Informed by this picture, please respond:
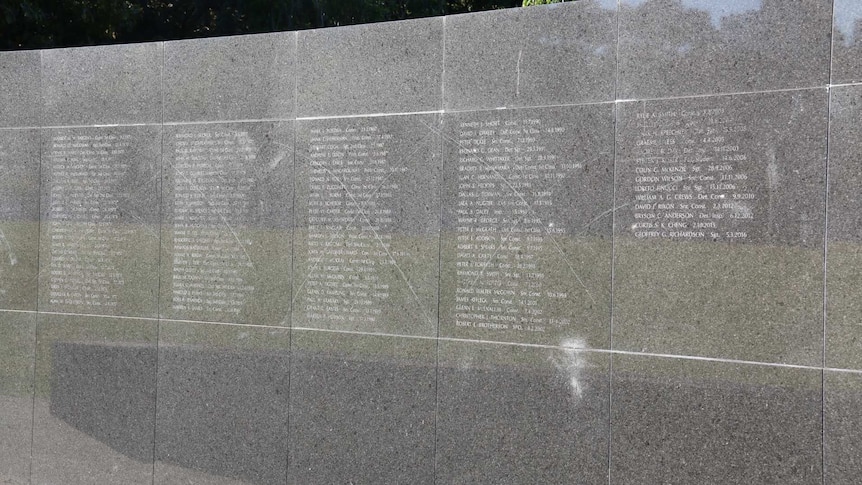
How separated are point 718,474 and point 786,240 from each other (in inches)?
58.8

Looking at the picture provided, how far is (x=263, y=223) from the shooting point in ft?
23.9

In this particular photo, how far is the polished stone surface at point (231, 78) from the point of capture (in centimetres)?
731

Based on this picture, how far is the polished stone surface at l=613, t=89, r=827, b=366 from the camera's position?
5.57 m

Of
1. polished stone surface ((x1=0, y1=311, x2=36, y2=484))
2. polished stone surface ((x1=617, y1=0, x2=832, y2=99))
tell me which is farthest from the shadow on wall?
polished stone surface ((x1=617, y1=0, x2=832, y2=99))

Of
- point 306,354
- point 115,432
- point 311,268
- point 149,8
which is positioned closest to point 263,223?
point 311,268

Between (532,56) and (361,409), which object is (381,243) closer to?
(361,409)

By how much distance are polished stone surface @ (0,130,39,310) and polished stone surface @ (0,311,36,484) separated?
0.63ft

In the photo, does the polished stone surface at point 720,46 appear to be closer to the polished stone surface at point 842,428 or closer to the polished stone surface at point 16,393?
the polished stone surface at point 842,428

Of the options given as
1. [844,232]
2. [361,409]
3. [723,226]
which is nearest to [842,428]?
[844,232]

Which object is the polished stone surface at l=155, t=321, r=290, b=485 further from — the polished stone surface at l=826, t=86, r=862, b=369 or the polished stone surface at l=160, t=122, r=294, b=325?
the polished stone surface at l=826, t=86, r=862, b=369

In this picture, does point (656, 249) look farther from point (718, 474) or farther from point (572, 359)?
point (718, 474)

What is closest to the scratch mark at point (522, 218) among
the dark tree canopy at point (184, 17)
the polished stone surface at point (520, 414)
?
the polished stone surface at point (520, 414)

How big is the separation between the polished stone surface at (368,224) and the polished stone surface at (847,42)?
265cm

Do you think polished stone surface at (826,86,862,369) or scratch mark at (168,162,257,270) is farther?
scratch mark at (168,162,257,270)
